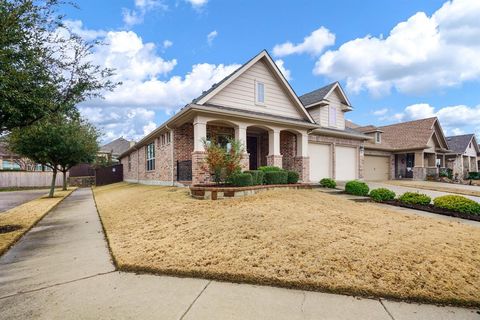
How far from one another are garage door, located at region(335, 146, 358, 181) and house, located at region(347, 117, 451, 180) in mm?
3656

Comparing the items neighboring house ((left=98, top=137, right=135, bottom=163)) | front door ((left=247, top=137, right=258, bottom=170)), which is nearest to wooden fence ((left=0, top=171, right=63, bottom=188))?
neighboring house ((left=98, top=137, right=135, bottom=163))

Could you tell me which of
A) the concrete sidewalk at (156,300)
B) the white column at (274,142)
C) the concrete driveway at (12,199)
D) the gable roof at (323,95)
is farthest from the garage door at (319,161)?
the concrete driveway at (12,199)

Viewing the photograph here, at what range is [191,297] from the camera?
339 centimetres

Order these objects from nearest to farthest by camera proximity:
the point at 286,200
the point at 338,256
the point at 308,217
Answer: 1. the point at 338,256
2. the point at 308,217
3. the point at 286,200

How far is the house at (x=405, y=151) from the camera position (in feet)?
72.2

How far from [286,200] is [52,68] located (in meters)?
7.66

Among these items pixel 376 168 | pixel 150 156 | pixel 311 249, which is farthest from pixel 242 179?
pixel 376 168

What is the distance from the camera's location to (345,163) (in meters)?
17.6

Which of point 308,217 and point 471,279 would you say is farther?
point 308,217

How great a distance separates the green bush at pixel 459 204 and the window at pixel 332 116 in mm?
9370

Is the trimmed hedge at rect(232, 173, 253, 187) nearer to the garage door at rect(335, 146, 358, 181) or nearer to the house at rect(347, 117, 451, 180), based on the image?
the garage door at rect(335, 146, 358, 181)

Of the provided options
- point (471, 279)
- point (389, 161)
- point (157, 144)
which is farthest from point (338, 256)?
point (389, 161)

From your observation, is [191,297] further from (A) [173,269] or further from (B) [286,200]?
(B) [286,200]

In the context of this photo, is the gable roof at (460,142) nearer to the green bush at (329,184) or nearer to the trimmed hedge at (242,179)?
the green bush at (329,184)
